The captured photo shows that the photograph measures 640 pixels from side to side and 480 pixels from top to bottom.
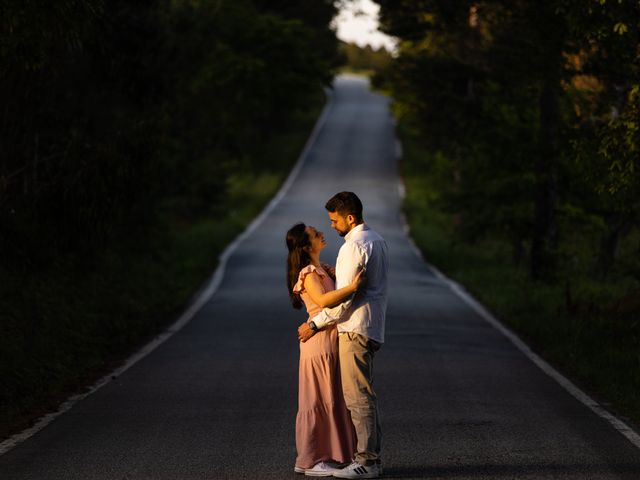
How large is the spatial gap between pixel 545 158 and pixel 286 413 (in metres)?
13.6

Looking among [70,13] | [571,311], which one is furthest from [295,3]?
[70,13]

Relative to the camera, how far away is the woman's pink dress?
865 centimetres

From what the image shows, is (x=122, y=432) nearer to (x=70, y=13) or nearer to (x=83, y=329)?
(x=70, y=13)

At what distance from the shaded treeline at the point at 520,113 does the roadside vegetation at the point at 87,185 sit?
5.78 meters

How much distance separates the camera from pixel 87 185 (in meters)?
16.0

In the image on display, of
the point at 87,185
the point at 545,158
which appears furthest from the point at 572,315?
the point at 87,185

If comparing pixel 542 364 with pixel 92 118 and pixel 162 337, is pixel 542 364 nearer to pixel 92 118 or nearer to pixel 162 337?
pixel 162 337

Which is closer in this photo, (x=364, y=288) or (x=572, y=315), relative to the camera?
(x=364, y=288)

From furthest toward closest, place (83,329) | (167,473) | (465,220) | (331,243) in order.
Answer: (331,243) < (465,220) < (83,329) < (167,473)

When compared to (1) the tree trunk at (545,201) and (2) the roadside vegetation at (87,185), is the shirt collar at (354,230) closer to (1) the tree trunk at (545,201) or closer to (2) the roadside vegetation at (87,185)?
(2) the roadside vegetation at (87,185)

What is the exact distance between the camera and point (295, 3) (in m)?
73.1

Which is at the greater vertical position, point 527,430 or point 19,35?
point 19,35

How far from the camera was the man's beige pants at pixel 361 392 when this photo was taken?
845 cm

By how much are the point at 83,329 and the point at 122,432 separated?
6.60 m
